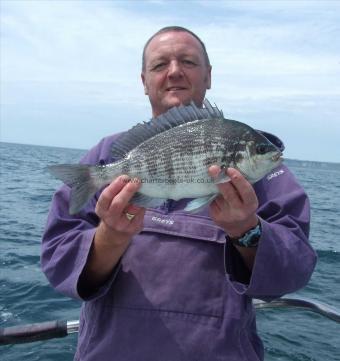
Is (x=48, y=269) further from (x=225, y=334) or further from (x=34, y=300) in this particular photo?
(x=34, y=300)

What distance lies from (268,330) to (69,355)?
324cm

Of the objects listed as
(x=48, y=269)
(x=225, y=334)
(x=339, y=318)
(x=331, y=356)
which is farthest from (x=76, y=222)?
(x=331, y=356)

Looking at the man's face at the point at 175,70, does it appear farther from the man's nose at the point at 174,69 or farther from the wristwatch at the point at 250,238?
the wristwatch at the point at 250,238

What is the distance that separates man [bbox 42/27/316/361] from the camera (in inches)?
109

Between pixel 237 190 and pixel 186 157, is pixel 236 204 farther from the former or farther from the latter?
pixel 186 157

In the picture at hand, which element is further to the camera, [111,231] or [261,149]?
[261,149]

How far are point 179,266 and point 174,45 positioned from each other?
173 centimetres

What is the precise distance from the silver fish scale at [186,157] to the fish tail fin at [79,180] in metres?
0.22

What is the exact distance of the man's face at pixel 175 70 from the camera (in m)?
3.47

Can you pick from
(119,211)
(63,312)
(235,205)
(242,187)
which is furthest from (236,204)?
(63,312)

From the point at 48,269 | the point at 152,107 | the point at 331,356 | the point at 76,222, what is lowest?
the point at 331,356

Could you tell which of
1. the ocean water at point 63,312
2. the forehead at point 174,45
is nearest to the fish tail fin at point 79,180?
the forehead at point 174,45

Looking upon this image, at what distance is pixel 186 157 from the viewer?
9.57 feet

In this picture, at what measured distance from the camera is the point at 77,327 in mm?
3777
